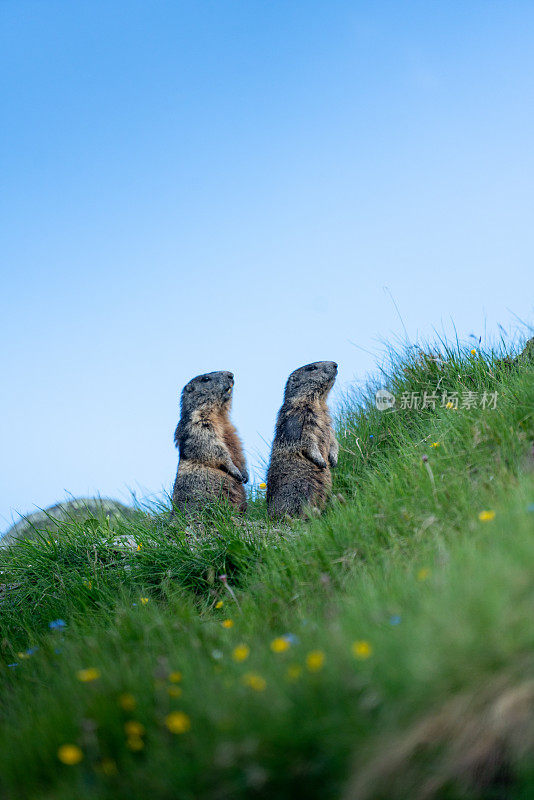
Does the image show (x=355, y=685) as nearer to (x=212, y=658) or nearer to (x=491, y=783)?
(x=491, y=783)

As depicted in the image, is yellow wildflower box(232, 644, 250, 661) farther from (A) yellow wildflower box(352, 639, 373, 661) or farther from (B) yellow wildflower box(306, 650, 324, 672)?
(A) yellow wildflower box(352, 639, 373, 661)

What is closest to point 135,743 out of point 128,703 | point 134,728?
point 134,728

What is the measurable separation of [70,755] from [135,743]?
0.98 feet

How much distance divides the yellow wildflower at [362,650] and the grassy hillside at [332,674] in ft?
0.04

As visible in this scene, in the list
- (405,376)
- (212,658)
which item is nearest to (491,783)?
(212,658)

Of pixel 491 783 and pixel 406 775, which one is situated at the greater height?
pixel 406 775

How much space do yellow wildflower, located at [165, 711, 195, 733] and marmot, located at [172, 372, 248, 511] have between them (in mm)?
4891

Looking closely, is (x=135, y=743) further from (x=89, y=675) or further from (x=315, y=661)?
(x=315, y=661)

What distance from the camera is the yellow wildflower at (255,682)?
10.1 feet

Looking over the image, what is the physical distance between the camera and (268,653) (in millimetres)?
3576

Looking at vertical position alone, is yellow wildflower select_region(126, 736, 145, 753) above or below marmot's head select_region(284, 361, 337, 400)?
below

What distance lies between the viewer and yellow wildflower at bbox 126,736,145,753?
3.16 meters

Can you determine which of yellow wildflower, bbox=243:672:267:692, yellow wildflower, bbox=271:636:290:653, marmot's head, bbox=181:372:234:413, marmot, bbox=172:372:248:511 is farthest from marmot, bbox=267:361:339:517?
yellow wildflower, bbox=243:672:267:692

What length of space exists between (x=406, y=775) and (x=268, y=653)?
0.97 m
